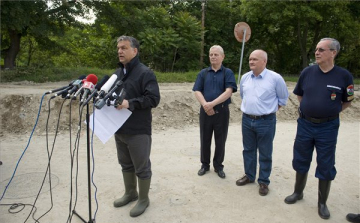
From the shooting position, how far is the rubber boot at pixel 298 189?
150 inches

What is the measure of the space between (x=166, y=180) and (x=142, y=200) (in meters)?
1.00

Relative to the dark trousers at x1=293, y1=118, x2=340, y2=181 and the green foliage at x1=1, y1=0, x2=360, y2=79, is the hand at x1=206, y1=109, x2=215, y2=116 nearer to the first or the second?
the dark trousers at x1=293, y1=118, x2=340, y2=181

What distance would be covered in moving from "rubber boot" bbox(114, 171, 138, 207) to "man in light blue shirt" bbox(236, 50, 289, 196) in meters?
1.82

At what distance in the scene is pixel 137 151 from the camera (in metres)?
3.22

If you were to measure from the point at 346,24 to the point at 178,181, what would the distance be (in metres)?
17.2

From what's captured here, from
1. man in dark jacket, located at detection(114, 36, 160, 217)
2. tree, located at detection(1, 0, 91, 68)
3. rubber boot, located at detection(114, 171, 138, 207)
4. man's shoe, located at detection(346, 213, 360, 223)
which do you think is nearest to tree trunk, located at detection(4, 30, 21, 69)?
tree, located at detection(1, 0, 91, 68)

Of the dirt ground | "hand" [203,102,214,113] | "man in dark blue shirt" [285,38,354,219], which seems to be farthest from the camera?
"hand" [203,102,214,113]

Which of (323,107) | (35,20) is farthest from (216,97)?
(35,20)

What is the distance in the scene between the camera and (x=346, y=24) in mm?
16781

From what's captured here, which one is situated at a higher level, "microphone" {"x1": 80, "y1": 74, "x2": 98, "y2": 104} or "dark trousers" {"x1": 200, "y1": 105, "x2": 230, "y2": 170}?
"microphone" {"x1": 80, "y1": 74, "x2": 98, "y2": 104}

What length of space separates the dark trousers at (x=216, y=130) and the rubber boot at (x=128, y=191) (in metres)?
1.41

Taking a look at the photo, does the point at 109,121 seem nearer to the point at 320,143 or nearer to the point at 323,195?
the point at 320,143

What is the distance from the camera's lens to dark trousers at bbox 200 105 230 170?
14.4 ft

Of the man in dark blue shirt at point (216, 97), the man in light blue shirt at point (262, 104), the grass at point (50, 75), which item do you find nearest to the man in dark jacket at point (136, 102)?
the man in dark blue shirt at point (216, 97)
